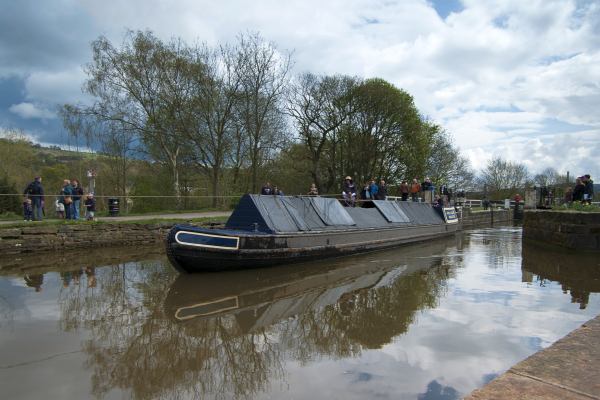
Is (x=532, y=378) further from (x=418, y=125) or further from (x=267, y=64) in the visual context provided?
(x=418, y=125)

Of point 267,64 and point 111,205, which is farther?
point 267,64

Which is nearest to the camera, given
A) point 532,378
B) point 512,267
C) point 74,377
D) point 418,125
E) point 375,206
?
point 532,378

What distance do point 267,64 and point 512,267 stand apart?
18.6 metres

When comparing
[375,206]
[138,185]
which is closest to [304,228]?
[375,206]

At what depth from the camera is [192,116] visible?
24609 millimetres

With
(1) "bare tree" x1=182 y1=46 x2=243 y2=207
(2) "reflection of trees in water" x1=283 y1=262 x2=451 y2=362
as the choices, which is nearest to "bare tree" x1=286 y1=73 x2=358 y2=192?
(1) "bare tree" x1=182 y1=46 x2=243 y2=207

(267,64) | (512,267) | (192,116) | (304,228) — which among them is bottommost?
(512,267)

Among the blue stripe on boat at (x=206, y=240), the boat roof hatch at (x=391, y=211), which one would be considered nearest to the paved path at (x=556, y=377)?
the blue stripe on boat at (x=206, y=240)

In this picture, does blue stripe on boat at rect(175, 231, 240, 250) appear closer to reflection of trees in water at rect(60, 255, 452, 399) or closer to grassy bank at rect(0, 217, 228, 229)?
reflection of trees in water at rect(60, 255, 452, 399)

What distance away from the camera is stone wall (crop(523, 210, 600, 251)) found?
1377 centimetres

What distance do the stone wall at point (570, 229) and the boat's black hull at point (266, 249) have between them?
629cm

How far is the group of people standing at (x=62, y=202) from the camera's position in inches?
589

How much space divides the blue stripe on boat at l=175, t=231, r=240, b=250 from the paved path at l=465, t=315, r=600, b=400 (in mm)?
6899

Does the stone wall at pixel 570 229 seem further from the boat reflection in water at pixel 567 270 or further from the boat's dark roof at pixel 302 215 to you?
the boat's dark roof at pixel 302 215
